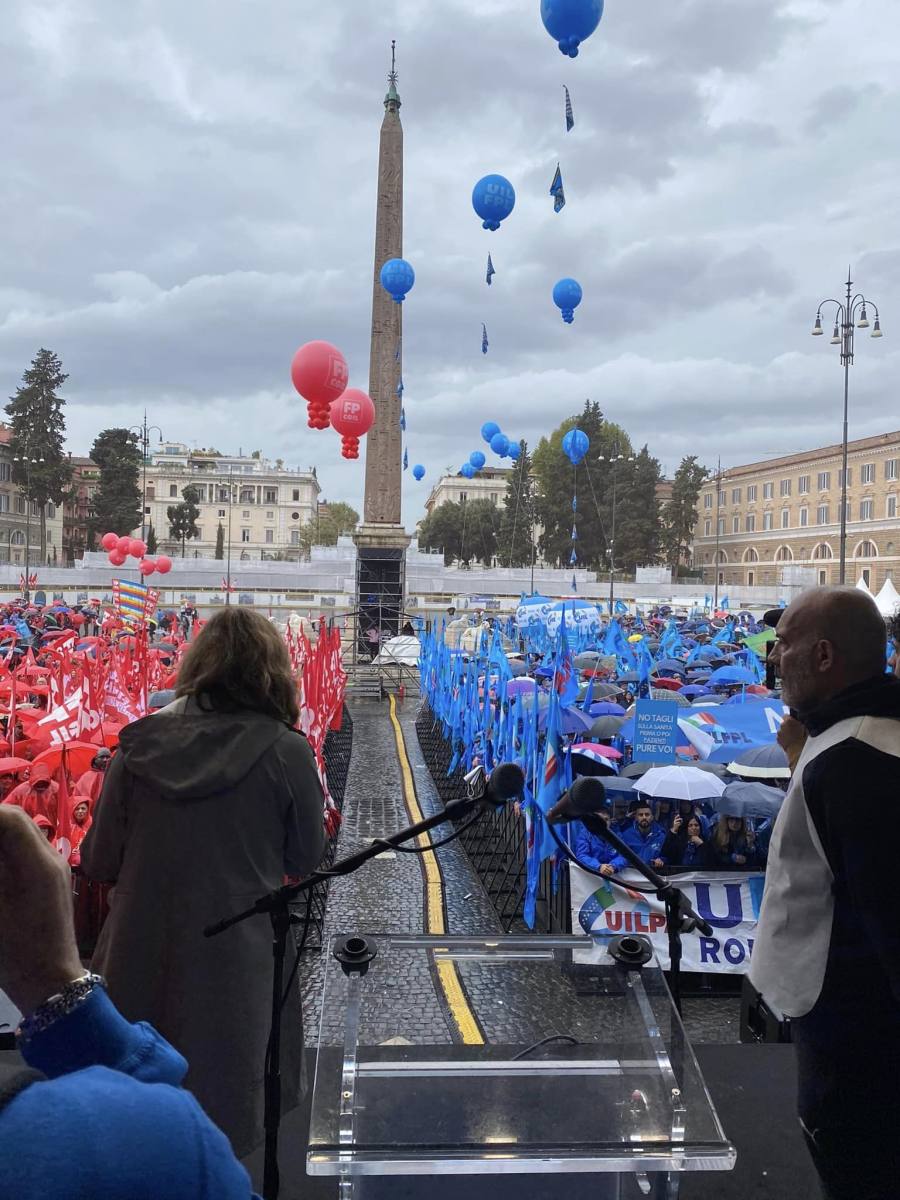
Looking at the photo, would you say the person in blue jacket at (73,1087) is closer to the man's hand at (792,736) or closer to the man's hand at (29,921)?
the man's hand at (29,921)

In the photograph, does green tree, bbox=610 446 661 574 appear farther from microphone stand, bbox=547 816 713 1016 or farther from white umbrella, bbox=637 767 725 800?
microphone stand, bbox=547 816 713 1016

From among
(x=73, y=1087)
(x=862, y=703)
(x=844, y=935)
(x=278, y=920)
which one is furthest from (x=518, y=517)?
(x=73, y=1087)

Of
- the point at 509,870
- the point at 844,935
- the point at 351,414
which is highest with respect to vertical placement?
the point at 351,414

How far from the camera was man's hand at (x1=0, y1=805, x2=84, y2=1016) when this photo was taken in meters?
1.05

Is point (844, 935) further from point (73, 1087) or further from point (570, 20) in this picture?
point (570, 20)

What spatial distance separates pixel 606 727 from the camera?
10844 mm

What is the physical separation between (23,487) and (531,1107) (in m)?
68.1

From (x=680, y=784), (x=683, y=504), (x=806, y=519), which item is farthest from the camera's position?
(x=683, y=504)

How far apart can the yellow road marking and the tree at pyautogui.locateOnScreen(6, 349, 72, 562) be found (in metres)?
50.7

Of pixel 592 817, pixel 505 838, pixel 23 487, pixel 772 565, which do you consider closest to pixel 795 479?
pixel 772 565

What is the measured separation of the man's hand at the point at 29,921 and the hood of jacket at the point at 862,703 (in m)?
1.58

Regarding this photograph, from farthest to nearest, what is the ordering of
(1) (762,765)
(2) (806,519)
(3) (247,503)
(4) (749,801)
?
(3) (247,503), (2) (806,519), (1) (762,765), (4) (749,801)

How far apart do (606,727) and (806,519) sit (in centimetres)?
6876

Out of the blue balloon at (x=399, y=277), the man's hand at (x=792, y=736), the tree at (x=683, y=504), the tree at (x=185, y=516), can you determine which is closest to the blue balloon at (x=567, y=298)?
the blue balloon at (x=399, y=277)
